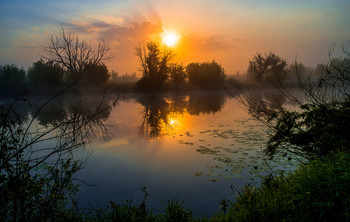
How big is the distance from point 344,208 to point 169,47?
145 feet

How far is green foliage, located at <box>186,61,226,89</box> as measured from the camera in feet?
157

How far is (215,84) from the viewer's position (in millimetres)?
51781

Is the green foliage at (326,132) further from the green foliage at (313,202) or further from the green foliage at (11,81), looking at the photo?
the green foliage at (11,81)

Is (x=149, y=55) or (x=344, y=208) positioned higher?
(x=149, y=55)

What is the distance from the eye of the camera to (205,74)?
48438 millimetres

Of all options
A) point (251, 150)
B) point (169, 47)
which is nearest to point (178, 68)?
point (169, 47)

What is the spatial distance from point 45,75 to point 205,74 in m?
33.7

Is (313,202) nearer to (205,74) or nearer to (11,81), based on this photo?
(11,81)

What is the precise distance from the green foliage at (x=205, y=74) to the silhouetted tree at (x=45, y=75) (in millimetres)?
27502

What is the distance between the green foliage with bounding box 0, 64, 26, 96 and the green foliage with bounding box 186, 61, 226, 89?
3333 centimetres

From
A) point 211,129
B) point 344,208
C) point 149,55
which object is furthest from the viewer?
point 149,55

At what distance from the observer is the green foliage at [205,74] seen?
157ft

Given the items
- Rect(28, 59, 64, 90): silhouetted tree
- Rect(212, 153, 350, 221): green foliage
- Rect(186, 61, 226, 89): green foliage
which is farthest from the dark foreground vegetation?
Rect(186, 61, 226, 89): green foliage

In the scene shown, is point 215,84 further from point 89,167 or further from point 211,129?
point 89,167
